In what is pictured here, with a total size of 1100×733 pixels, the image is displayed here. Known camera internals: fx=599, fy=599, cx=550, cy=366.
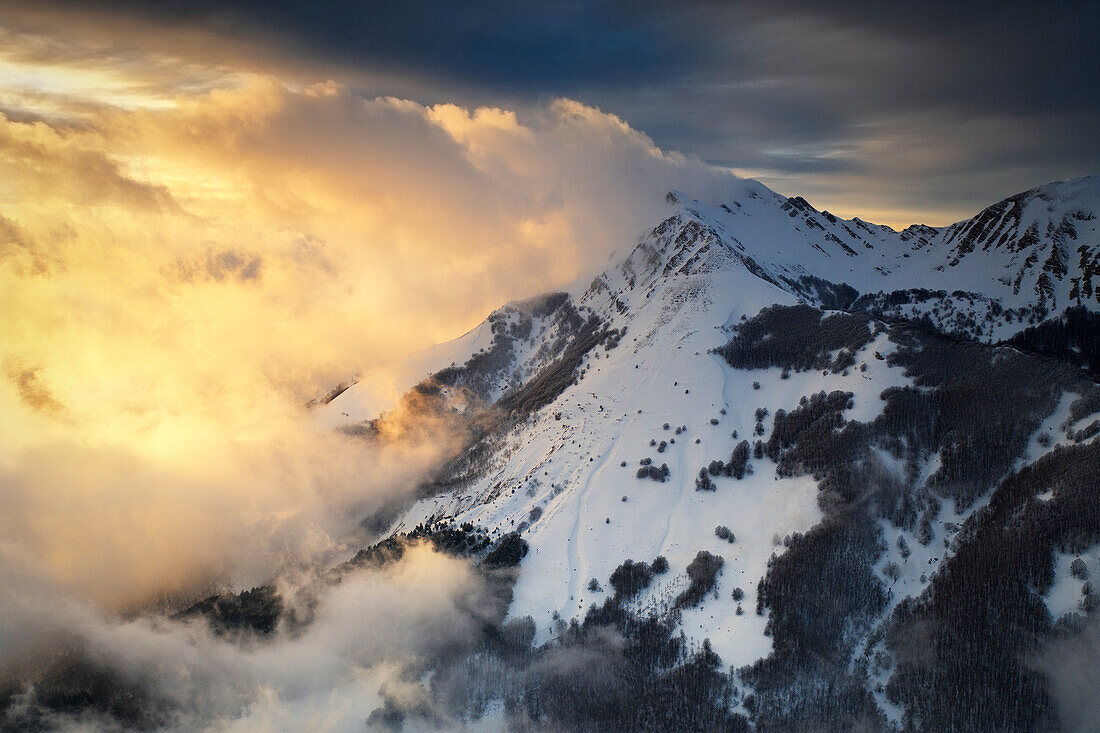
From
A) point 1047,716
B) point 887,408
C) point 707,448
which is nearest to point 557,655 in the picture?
point 707,448

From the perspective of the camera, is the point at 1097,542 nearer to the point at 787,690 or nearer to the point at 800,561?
the point at 800,561

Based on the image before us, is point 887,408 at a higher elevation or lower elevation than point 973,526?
higher

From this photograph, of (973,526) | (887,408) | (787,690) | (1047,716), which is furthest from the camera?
(887,408)

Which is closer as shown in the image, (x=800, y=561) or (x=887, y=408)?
(x=800, y=561)

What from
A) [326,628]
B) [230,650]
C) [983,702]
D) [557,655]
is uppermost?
[983,702]

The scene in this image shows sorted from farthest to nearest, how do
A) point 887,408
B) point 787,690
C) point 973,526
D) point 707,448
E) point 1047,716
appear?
point 707,448 → point 887,408 → point 973,526 → point 787,690 → point 1047,716

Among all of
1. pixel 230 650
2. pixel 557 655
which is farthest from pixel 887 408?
pixel 230 650

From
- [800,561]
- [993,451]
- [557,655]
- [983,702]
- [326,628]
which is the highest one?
[993,451]

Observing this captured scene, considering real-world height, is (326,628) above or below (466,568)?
below

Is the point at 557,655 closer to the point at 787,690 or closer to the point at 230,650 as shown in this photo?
the point at 787,690
